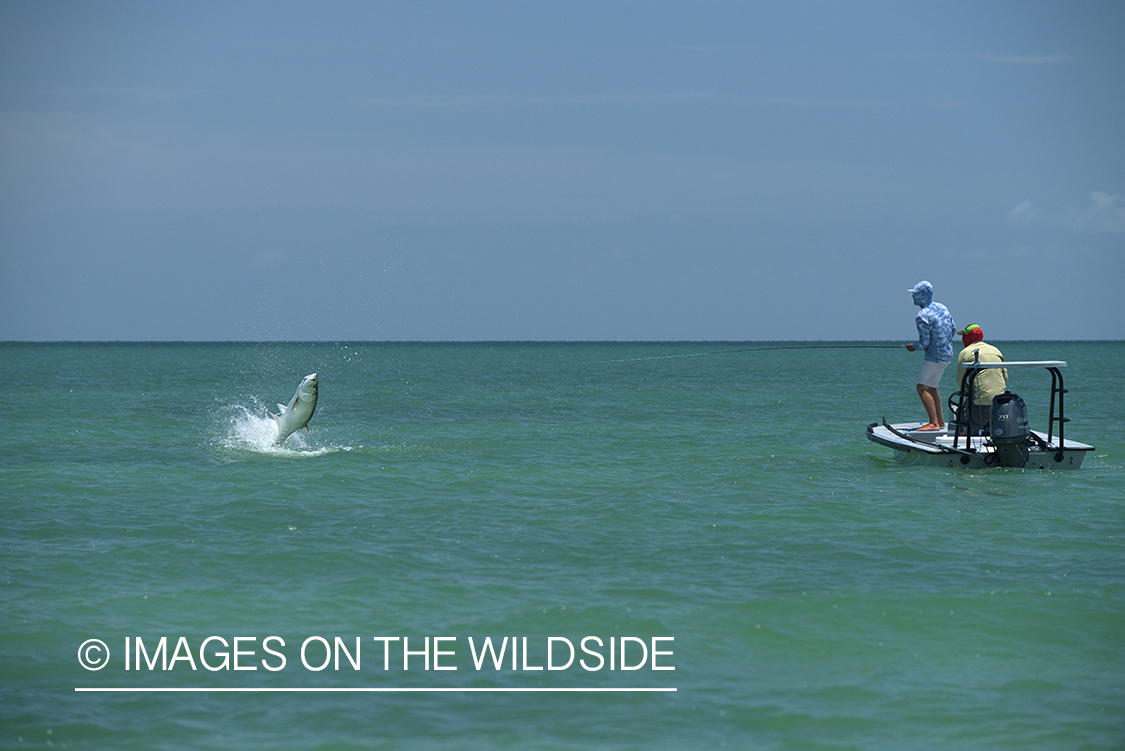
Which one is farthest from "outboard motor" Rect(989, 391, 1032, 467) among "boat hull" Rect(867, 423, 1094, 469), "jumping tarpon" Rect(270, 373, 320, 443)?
"jumping tarpon" Rect(270, 373, 320, 443)

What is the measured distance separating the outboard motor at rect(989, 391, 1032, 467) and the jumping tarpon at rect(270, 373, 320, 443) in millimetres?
9055

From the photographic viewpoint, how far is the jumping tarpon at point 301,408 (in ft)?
56.9

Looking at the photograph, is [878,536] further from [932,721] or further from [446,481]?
[446,481]

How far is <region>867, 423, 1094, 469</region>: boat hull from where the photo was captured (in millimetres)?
15867

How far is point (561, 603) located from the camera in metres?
9.45

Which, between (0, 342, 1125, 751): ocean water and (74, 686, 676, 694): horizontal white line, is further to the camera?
(74, 686, 676, 694): horizontal white line

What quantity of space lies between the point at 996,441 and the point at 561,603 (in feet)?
27.2

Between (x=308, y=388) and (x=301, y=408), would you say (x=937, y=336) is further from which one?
(x=301, y=408)

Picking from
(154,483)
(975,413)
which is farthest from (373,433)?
(975,413)

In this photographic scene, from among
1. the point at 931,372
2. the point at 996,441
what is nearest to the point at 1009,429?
the point at 996,441

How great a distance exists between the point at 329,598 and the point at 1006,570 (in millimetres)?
5855

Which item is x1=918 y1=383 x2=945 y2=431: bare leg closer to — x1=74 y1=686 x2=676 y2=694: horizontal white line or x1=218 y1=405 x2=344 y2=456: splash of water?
x1=218 y1=405 x2=344 y2=456: splash of water

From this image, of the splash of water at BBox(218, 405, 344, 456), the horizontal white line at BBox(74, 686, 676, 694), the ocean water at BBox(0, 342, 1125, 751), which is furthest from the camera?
the splash of water at BBox(218, 405, 344, 456)

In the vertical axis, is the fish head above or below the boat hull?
above
